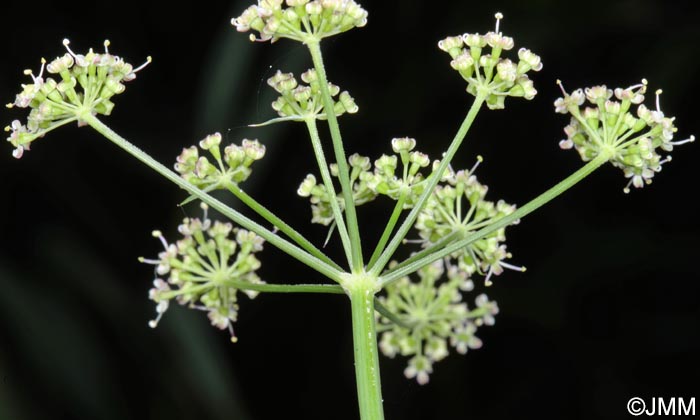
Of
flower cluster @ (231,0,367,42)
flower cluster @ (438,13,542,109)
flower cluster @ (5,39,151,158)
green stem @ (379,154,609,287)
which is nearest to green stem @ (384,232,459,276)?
green stem @ (379,154,609,287)

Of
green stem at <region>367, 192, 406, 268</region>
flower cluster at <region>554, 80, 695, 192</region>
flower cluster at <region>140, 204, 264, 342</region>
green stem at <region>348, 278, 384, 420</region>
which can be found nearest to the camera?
green stem at <region>348, 278, 384, 420</region>

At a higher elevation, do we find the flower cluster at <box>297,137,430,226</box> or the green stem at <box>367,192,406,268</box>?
the flower cluster at <box>297,137,430,226</box>

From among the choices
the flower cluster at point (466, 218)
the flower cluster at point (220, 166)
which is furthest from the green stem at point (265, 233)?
the flower cluster at point (466, 218)

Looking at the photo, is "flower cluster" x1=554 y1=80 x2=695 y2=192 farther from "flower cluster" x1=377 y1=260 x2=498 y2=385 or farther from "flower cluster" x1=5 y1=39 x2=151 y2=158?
"flower cluster" x1=5 y1=39 x2=151 y2=158

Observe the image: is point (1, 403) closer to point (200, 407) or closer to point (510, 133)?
point (200, 407)

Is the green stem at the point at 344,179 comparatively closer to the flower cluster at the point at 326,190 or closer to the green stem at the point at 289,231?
the green stem at the point at 289,231

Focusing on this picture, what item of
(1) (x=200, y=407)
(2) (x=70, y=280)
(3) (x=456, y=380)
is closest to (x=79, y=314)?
(2) (x=70, y=280)

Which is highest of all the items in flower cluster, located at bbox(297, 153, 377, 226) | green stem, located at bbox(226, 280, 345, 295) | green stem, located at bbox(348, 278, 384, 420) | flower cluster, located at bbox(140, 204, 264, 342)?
flower cluster, located at bbox(297, 153, 377, 226)
